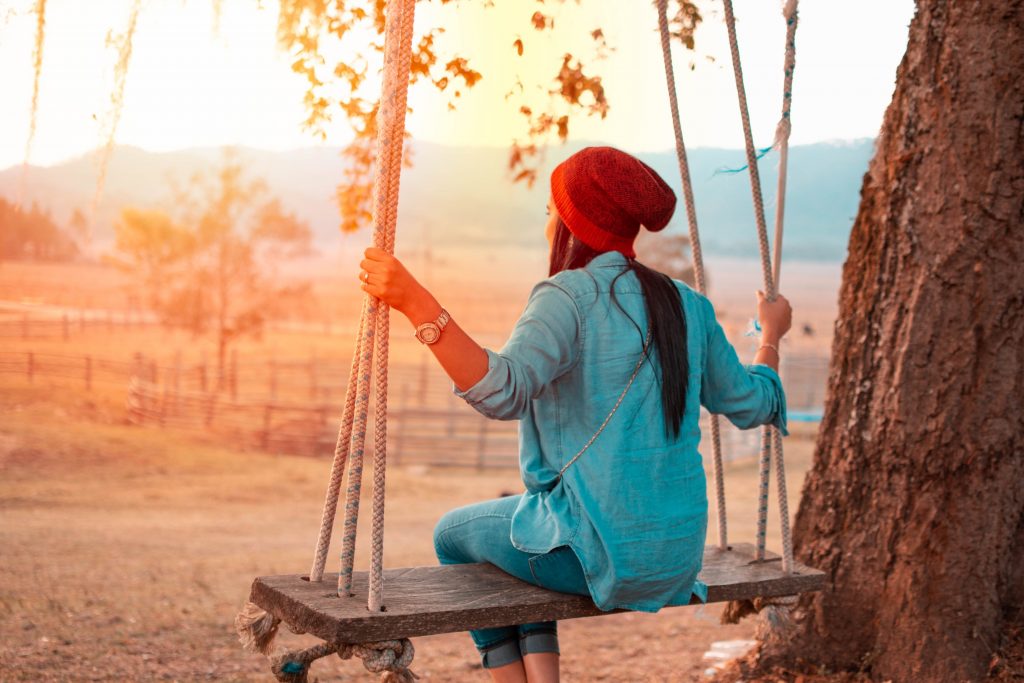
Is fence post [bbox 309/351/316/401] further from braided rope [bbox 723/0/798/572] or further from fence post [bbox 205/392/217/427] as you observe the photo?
braided rope [bbox 723/0/798/572]

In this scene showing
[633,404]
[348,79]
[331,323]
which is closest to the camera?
[633,404]

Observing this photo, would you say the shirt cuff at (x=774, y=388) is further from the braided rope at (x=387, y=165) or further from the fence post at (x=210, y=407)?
the fence post at (x=210, y=407)

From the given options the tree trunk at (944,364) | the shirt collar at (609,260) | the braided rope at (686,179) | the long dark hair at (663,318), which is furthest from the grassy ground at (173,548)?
the shirt collar at (609,260)

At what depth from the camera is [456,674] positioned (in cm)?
366

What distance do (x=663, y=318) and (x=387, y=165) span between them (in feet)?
1.69

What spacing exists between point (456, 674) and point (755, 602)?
5.51 ft

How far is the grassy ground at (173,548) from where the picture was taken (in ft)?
12.3

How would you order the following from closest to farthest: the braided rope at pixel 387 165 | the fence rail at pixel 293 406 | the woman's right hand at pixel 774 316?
1. the braided rope at pixel 387 165
2. the woman's right hand at pixel 774 316
3. the fence rail at pixel 293 406

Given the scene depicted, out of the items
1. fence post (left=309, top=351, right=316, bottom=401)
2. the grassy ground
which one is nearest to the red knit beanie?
the grassy ground

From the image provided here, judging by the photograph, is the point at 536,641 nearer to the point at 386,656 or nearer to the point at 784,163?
the point at 386,656

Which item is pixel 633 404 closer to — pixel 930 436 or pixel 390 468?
pixel 930 436

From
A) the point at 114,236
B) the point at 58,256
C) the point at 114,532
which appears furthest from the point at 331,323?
the point at 114,532

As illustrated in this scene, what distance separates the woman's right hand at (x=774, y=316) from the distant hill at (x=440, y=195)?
1472 centimetres

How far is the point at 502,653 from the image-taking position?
1844 millimetres
